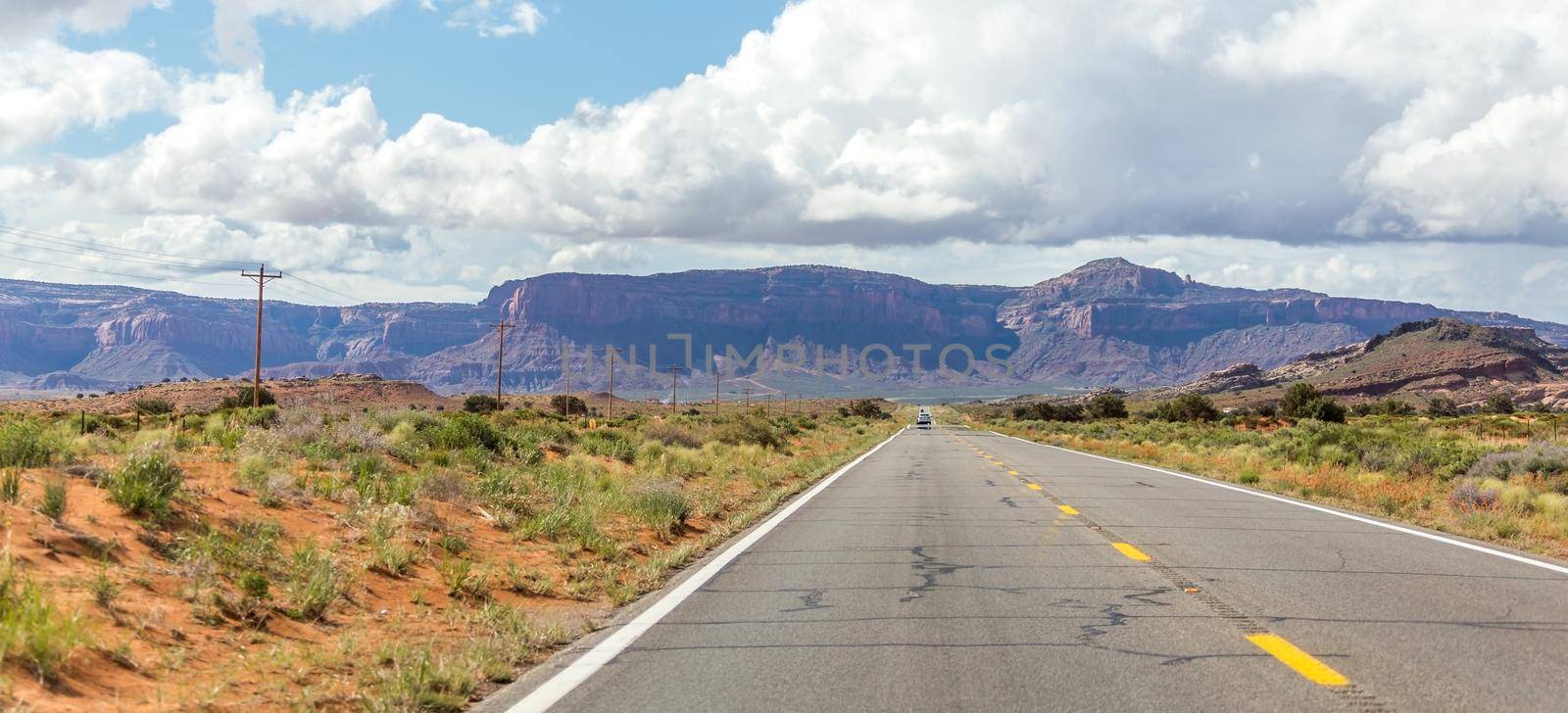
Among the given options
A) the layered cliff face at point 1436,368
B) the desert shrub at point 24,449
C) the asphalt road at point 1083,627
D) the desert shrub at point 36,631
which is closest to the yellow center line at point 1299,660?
the asphalt road at point 1083,627

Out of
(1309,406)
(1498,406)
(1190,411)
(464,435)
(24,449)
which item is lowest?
(1190,411)

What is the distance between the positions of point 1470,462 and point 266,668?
24.0 meters

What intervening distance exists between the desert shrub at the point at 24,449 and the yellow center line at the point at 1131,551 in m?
9.77

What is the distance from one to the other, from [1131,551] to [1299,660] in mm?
4691

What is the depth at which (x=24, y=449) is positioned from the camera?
959 cm

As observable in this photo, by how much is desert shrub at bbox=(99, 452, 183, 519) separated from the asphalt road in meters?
3.83

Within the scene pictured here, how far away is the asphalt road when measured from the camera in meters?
5.43

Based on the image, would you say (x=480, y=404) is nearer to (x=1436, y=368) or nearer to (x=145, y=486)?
(x=145, y=486)

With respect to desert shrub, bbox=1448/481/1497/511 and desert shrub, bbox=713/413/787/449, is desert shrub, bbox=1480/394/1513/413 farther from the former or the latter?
desert shrub, bbox=1448/481/1497/511

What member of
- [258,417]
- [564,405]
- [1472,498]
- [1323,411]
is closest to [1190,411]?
[1323,411]

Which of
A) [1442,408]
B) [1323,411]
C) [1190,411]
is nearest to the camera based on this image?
[1323,411]

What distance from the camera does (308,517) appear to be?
1028 centimetres

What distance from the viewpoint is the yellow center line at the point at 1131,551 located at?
10172 mm

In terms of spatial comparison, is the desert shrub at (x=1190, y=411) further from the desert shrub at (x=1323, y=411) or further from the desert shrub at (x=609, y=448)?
the desert shrub at (x=609, y=448)
